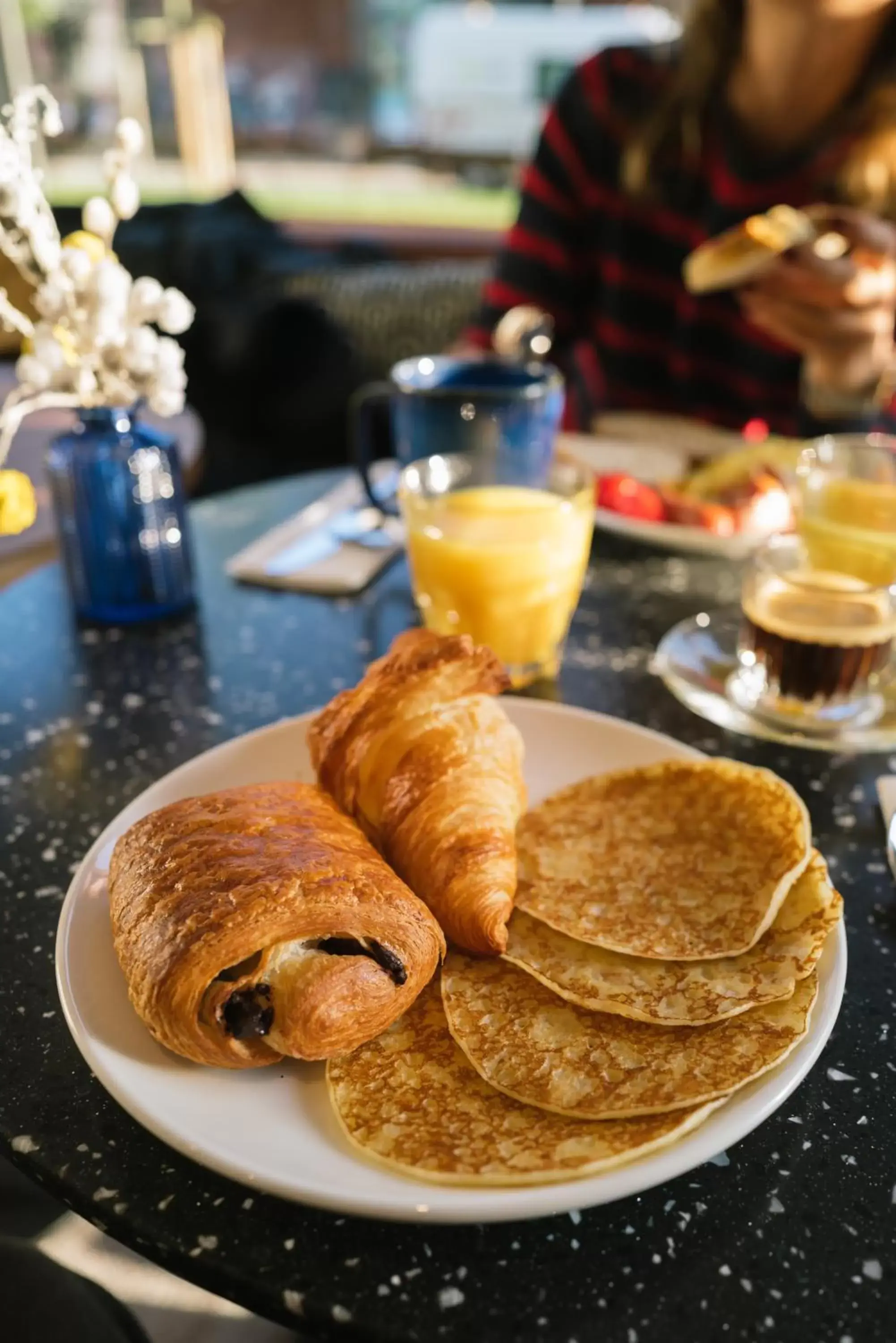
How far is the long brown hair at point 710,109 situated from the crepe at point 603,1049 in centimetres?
179

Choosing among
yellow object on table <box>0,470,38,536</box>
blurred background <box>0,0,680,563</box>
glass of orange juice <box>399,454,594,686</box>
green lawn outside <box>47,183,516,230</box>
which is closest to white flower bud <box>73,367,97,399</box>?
yellow object on table <box>0,470,38,536</box>

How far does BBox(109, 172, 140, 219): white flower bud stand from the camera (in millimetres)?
995

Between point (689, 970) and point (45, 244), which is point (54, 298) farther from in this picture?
point (689, 970)

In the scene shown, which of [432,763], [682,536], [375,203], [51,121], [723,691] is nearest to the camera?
[432,763]

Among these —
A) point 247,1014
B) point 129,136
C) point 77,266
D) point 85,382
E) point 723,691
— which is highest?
point 129,136

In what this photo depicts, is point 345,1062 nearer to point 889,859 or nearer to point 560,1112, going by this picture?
point 560,1112

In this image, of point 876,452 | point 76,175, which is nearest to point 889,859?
point 876,452

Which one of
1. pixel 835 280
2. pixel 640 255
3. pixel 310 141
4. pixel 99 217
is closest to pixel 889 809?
pixel 99 217

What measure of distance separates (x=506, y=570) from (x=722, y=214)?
55.4 inches

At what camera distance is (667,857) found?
2.35ft

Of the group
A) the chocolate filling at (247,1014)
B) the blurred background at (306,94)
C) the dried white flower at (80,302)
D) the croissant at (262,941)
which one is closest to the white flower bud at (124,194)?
the dried white flower at (80,302)

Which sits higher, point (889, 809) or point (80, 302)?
point (80, 302)

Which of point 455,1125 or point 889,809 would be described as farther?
point 889,809

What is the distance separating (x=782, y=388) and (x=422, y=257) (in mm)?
2555
